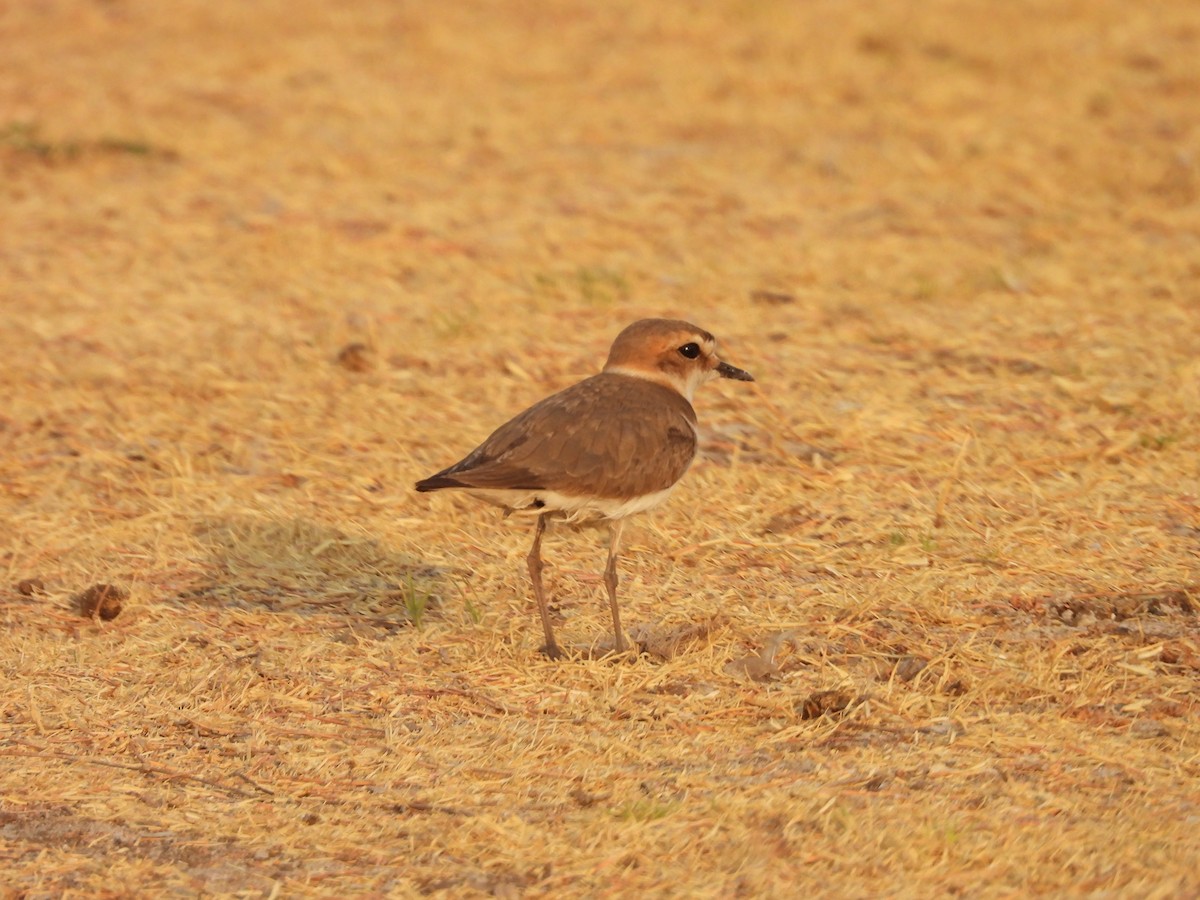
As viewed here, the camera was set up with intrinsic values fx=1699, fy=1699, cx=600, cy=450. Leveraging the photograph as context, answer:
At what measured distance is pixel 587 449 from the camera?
6.26 metres

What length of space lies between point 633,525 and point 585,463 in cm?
137

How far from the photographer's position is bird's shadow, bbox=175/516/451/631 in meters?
6.77

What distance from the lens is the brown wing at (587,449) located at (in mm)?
6140

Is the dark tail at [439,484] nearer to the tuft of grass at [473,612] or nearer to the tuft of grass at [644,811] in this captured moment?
the tuft of grass at [473,612]

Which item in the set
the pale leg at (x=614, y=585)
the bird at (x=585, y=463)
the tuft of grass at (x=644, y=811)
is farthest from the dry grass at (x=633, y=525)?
the bird at (x=585, y=463)

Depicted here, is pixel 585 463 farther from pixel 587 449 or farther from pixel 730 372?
pixel 730 372

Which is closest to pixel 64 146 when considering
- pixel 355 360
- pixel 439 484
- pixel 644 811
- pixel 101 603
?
pixel 355 360

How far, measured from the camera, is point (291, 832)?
502cm

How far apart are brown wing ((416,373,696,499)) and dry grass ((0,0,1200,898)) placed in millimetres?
605

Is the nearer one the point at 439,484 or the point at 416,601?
the point at 439,484

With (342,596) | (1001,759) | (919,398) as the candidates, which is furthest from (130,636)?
(919,398)

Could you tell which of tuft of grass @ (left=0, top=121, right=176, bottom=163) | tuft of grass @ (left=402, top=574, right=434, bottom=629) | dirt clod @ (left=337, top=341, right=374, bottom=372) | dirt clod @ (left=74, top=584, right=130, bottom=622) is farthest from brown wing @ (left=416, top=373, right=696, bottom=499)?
tuft of grass @ (left=0, top=121, right=176, bottom=163)

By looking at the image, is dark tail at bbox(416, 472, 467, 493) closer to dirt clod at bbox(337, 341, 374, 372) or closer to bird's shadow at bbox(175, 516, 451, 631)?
bird's shadow at bbox(175, 516, 451, 631)

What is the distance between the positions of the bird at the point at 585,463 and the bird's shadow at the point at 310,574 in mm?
589
